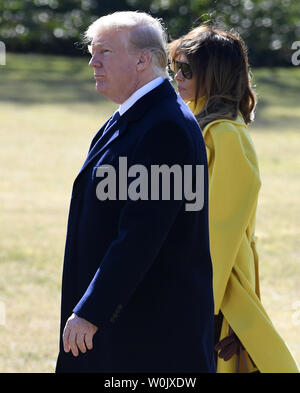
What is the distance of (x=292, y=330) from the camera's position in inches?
221

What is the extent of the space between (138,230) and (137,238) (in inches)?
0.9

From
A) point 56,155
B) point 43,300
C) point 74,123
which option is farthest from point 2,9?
point 43,300

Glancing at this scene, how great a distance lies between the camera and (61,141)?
14180mm

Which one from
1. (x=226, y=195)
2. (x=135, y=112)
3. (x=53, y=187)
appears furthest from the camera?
(x=53, y=187)

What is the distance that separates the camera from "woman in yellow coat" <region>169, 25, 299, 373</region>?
10.9ft

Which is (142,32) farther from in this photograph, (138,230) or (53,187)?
(53,187)

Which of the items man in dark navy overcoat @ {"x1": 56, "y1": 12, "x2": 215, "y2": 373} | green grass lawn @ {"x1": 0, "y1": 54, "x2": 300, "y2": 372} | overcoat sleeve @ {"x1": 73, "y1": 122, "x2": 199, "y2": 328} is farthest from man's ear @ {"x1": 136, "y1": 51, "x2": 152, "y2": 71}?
green grass lawn @ {"x1": 0, "y1": 54, "x2": 300, "y2": 372}

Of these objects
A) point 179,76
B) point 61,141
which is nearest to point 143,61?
point 179,76

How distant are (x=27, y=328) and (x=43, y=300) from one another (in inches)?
28.2

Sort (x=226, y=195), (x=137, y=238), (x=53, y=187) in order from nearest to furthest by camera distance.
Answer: (x=137, y=238), (x=226, y=195), (x=53, y=187)

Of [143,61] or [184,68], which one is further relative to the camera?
[184,68]

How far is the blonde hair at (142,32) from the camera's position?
2.73m

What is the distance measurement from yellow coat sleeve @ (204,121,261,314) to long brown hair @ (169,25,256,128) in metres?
0.10
